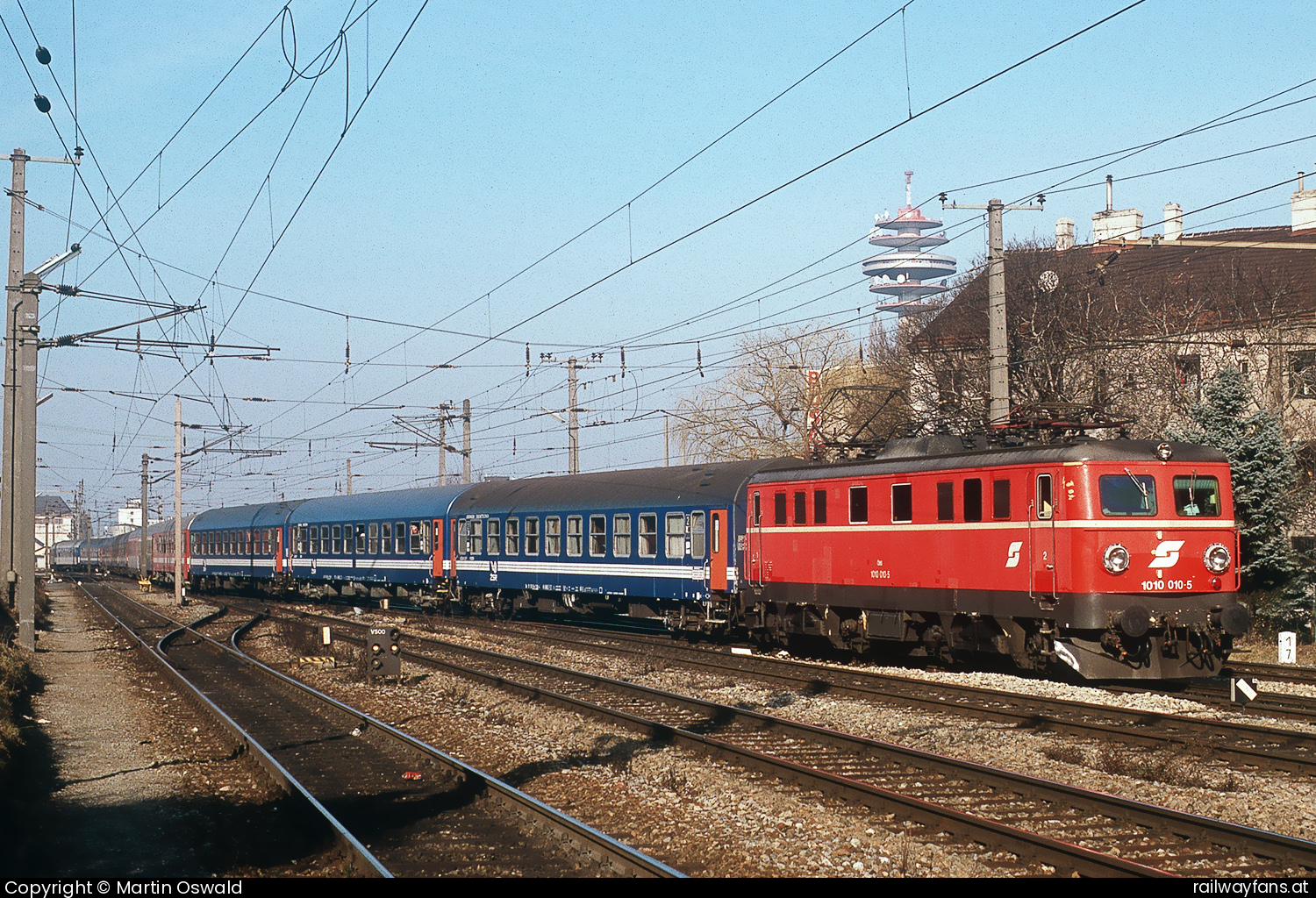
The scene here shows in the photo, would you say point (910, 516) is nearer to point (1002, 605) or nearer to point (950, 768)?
point (1002, 605)

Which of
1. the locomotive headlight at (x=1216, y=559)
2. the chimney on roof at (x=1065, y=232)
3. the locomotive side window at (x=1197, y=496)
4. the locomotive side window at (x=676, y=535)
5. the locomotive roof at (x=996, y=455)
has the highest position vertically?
the chimney on roof at (x=1065, y=232)

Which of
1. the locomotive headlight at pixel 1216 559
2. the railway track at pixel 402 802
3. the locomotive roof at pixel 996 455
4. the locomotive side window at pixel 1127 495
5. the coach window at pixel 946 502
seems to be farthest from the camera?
the coach window at pixel 946 502

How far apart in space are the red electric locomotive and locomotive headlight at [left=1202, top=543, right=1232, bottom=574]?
0.8 inches

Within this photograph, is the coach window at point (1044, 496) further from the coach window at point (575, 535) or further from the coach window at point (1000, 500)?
the coach window at point (575, 535)

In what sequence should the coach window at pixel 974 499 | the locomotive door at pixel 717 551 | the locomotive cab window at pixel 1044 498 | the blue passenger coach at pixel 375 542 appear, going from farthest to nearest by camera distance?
the blue passenger coach at pixel 375 542, the locomotive door at pixel 717 551, the coach window at pixel 974 499, the locomotive cab window at pixel 1044 498

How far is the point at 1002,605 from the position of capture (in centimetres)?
1762

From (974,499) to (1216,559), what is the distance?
3.35 metres

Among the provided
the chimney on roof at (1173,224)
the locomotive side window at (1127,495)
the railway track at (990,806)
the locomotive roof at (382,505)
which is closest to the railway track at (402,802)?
the railway track at (990,806)

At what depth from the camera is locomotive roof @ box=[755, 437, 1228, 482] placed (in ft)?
54.9

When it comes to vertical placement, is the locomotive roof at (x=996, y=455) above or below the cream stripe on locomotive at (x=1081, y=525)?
above

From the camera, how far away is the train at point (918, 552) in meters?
16.6

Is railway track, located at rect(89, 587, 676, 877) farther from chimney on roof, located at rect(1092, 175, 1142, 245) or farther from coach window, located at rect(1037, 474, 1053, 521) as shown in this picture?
chimney on roof, located at rect(1092, 175, 1142, 245)

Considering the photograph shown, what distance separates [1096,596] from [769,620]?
838 cm

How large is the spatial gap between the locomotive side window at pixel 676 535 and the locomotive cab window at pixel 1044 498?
1098 cm
